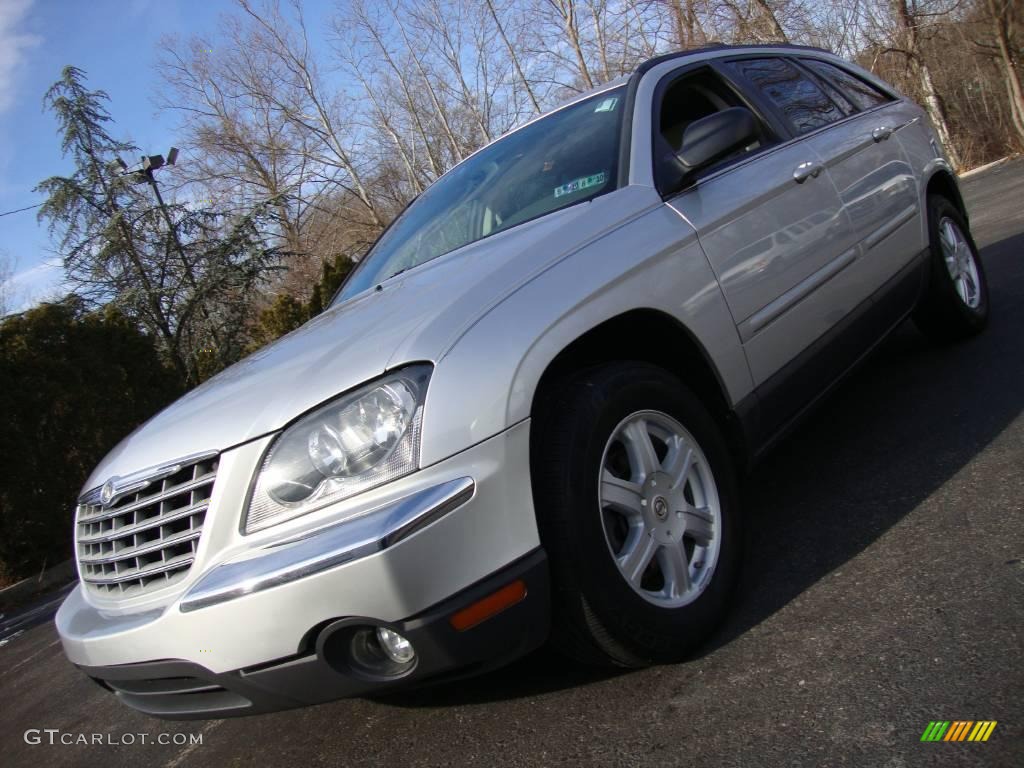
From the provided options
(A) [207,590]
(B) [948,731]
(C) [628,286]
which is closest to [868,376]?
(C) [628,286]

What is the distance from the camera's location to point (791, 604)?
2.53 meters

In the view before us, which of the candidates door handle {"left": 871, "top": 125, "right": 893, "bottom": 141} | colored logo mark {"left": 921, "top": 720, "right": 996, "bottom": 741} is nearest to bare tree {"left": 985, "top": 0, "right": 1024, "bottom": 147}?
door handle {"left": 871, "top": 125, "right": 893, "bottom": 141}

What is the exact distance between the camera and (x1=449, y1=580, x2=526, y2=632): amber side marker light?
6.35ft

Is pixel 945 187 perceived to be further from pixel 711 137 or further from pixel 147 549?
pixel 147 549

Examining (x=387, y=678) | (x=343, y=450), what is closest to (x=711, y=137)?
(x=343, y=450)

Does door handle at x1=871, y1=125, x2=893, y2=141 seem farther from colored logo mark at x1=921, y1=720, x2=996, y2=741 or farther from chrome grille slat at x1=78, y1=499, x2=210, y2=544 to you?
chrome grille slat at x1=78, y1=499, x2=210, y2=544

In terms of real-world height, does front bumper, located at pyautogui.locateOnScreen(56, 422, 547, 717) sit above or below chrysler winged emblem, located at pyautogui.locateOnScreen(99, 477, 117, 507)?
below

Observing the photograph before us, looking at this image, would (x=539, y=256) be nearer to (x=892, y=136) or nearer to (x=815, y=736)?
(x=815, y=736)

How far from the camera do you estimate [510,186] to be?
3355mm

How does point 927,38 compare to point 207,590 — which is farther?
point 927,38

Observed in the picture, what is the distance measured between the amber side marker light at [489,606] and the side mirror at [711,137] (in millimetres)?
1578

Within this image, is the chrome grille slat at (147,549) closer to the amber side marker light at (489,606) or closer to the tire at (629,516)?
the amber side marker light at (489,606)

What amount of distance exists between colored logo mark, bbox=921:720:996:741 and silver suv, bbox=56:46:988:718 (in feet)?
2.16

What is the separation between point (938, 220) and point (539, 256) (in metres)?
3.12
